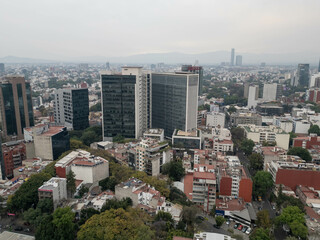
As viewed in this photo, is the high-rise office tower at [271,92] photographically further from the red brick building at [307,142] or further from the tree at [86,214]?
the tree at [86,214]

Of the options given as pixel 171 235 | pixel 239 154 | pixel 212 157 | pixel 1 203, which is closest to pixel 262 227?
pixel 171 235

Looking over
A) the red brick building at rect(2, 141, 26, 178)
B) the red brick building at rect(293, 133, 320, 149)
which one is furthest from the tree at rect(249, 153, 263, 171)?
the red brick building at rect(2, 141, 26, 178)

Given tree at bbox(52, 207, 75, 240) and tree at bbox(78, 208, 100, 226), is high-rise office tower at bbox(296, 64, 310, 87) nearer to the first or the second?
tree at bbox(78, 208, 100, 226)

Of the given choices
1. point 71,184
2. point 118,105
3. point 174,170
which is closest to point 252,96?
point 118,105

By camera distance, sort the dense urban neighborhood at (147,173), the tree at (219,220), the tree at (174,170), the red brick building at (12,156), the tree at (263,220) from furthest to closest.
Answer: the red brick building at (12,156) < the tree at (174,170) < the tree at (219,220) < the tree at (263,220) < the dense urban neighborhood at (147,173)

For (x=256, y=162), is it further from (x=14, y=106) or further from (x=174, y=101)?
(x=14, y=106)

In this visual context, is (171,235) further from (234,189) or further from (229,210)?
(234,189)

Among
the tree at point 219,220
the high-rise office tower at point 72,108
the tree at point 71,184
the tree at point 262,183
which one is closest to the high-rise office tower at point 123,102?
the high-rise office tower at point 72,108
